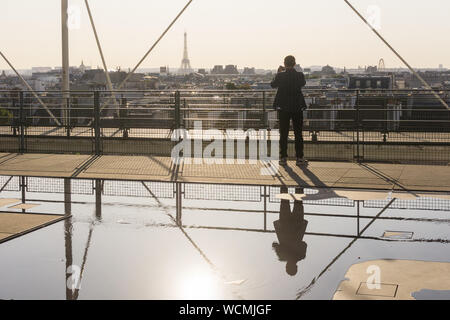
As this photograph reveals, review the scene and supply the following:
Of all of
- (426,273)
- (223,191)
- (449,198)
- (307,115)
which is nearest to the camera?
(426,273)

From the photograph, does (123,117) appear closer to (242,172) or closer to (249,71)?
(242,172)

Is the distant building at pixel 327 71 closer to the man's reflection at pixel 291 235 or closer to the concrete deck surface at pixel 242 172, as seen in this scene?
the concrete deck surface at pixel 242 172

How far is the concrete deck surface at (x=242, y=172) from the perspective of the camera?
344 inches

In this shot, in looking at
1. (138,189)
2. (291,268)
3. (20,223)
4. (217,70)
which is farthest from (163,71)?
(291,268)

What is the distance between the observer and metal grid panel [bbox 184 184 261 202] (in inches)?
309

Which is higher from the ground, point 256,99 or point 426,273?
point 256,99

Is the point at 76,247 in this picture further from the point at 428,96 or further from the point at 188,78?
the point at 188,78

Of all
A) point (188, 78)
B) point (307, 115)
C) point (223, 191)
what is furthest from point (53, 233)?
point (188, 78)

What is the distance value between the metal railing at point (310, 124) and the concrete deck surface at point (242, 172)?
83 centimetres

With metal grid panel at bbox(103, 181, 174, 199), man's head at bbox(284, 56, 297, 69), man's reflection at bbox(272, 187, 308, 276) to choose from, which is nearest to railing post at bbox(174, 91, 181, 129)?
man's head at bbox(284, 56, 297, 69)

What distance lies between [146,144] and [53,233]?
645 centimetres

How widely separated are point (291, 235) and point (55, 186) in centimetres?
367

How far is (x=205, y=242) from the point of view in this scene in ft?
18.7

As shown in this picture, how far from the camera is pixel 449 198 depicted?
7754 millimetres
